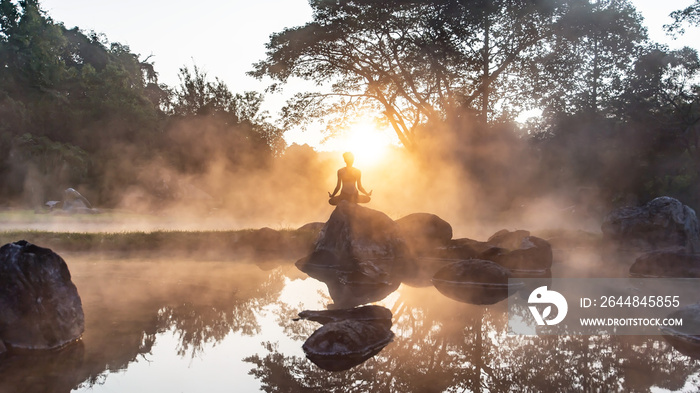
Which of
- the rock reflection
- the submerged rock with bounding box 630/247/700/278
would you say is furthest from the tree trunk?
the rock reflection

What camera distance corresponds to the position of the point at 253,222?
76.3 ft

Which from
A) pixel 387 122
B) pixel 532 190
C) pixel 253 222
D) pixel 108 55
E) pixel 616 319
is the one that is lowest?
pixel 616 319

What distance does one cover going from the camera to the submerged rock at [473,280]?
10602 millimetres

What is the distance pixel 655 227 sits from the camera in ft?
58.8

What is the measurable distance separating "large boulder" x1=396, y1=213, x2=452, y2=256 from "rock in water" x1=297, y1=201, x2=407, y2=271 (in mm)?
1385

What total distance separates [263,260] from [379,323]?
24.9 feet

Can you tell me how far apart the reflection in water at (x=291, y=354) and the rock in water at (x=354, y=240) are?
429 centimetres

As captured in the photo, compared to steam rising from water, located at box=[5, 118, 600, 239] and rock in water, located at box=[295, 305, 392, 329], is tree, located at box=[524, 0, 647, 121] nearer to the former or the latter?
steam rising from water, located at box=[5, 118, 600, 239]

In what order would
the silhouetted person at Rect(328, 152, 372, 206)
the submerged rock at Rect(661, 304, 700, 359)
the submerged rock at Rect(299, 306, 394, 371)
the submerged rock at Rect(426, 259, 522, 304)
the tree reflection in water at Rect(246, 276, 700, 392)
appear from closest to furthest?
the tree reflection in water at Rect(246, 276, 700, 392) → the submerged rock at Rect(299, 306, 394, 371) → the submerged rock at Rect(661, 304, 700, 359) → the submerged rock at Rect(426, 259, 522, 304) → the silhouetted person at Rect(328, 152, 372, 206)

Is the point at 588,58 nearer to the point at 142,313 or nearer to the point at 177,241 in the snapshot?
the point at 177,241

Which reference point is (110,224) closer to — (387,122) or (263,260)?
(263,260)

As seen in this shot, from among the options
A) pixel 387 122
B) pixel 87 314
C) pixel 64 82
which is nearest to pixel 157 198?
pixel 64 82

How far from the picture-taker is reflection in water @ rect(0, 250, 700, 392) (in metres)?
5.47

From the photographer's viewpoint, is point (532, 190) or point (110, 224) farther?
point (532, 190)
